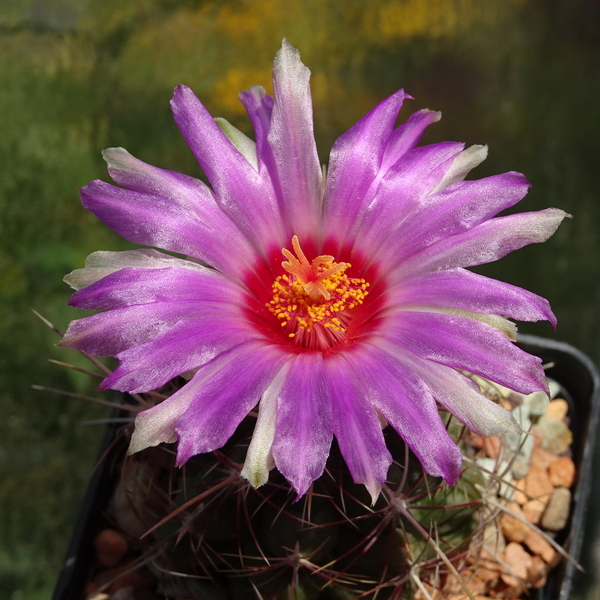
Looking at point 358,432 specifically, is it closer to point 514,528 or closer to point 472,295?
point 472,295

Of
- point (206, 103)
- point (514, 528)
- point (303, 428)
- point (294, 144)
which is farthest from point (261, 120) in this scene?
point (206, 103)

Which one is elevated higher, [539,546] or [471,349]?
[471,349]

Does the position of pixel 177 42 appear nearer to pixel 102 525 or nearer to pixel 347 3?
pixel 347 3

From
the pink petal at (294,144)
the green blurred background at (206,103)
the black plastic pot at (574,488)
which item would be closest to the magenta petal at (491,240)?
the pink petal at (294,144)

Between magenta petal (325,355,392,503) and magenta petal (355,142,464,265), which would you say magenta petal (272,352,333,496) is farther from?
magenta petal (355,142,464,265)

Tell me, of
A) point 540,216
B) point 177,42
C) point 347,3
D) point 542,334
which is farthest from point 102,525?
point 347,3

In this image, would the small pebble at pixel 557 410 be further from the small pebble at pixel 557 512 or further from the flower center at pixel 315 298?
the flower center at pixel 315 298
